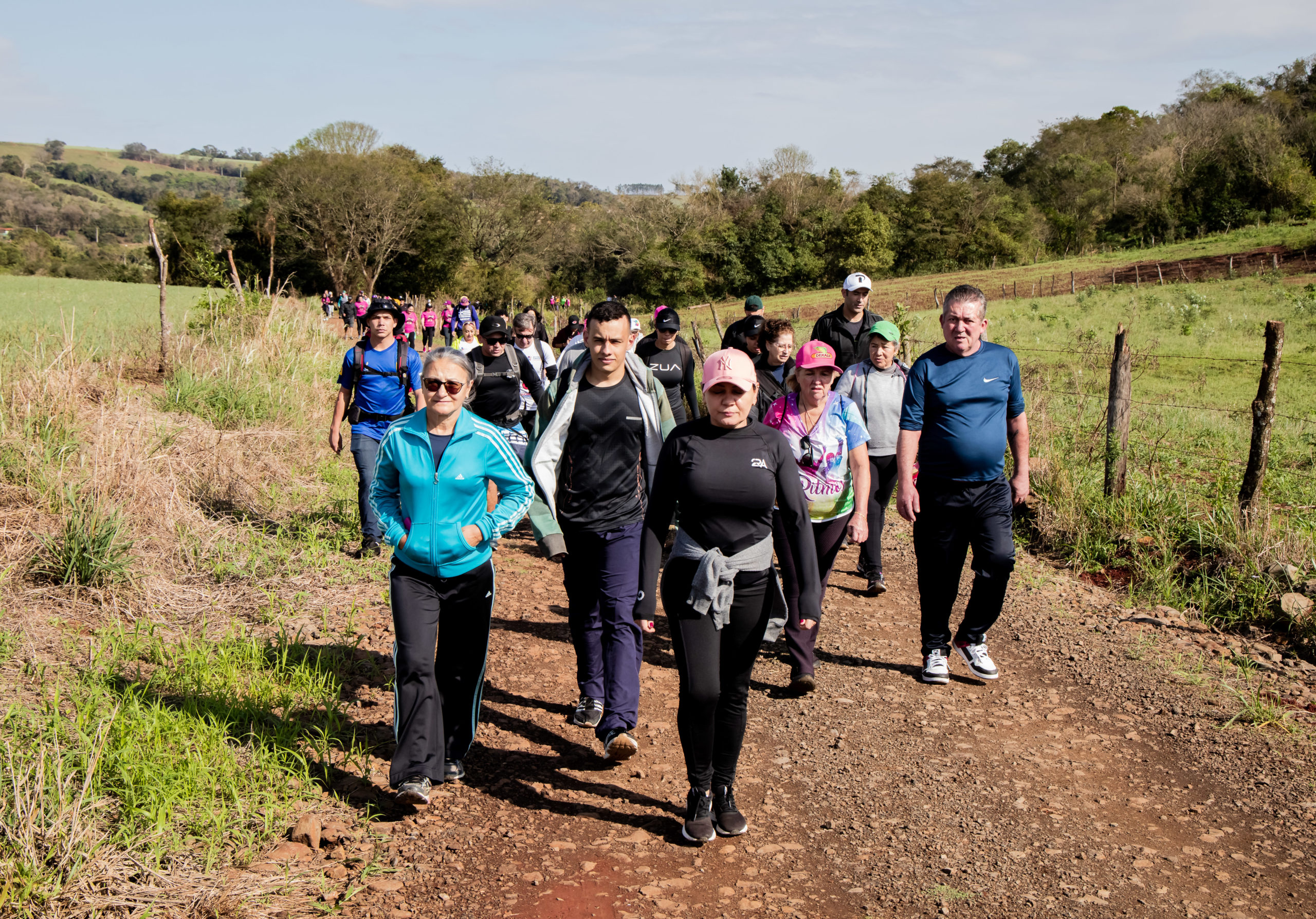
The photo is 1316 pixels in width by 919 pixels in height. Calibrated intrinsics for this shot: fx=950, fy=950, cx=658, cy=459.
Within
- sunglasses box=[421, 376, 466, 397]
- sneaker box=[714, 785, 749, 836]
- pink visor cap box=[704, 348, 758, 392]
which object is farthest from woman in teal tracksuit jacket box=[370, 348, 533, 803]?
sneaker box=[714, 785, 749, 836]

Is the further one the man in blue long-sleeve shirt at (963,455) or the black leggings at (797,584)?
the black leggings at (797,584)

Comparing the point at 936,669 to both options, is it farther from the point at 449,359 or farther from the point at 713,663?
the point at 449,359

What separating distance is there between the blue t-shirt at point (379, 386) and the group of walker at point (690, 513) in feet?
5.86

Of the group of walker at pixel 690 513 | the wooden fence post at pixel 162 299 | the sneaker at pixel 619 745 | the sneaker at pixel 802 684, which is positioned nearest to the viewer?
the group of walker at pixel 690 513

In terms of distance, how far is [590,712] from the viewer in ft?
16.1

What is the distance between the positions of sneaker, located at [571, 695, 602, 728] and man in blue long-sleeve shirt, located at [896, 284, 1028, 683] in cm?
189

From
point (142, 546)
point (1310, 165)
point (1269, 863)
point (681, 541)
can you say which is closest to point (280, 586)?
point (142, 546)

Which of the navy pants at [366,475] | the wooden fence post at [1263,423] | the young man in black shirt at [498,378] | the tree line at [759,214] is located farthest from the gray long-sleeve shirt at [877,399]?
the tree line at [759,214]

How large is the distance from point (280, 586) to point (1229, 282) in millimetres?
39607

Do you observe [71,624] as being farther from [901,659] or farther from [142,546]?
[901,659]

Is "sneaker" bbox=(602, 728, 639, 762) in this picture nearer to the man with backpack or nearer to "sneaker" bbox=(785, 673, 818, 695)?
"sneaker" bbox=(785, 673, 818, 695)

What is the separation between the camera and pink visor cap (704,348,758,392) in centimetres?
350

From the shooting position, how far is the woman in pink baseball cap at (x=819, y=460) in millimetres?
4984

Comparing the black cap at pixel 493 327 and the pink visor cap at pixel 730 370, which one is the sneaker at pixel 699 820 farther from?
the black cap at pixel 493 327
